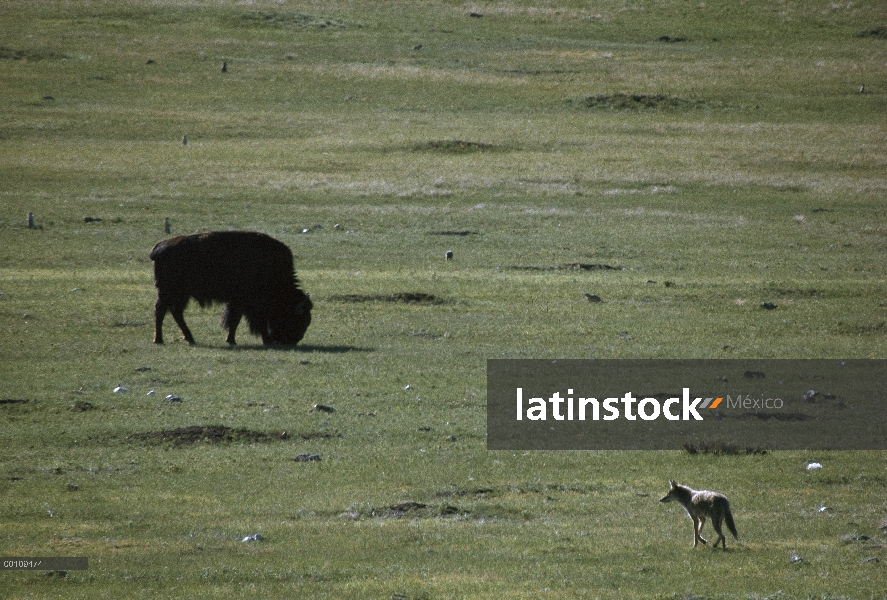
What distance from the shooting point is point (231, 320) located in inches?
885

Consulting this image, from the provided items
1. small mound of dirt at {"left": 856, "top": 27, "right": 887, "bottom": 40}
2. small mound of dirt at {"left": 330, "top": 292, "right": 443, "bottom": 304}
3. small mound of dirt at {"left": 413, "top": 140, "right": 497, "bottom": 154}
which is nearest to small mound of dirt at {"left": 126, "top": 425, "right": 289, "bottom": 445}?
small mound of dirt at {"left": 330, "top": 292, "right": 443, "bottom": 304}

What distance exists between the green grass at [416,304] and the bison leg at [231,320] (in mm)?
494

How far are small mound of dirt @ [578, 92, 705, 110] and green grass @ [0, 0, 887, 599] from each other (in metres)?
0.27

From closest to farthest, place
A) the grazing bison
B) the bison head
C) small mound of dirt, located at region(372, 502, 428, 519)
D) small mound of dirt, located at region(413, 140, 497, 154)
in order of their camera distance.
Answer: small mound of dirt, located at region(372, 502, 428, 519) < the grazing bison < the bison head < small mound of dirt, located at region(413, 140, 497, 154)

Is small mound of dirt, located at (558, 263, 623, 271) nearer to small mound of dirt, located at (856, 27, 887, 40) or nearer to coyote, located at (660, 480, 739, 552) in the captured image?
coyote, located at (660, 480, 739, 552)

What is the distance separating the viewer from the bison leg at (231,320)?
73.5 feet

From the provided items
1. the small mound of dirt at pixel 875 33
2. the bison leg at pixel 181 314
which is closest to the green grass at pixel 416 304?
the bison leg at pixel 181 314

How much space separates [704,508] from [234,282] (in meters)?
13.2

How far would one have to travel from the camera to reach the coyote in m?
10.5

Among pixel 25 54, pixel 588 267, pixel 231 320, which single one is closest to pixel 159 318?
pixel 231 320

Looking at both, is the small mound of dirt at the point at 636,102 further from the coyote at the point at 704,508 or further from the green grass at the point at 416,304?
the coyote at the point at 704,508

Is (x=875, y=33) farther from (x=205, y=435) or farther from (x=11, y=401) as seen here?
(x=205, y=435)

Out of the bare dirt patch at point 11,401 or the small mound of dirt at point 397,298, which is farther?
the small mound of dirt at point 397,298

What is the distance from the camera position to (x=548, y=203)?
4353 cm
